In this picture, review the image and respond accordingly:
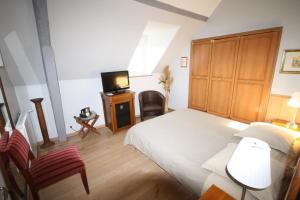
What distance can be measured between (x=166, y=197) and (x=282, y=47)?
3.12 m

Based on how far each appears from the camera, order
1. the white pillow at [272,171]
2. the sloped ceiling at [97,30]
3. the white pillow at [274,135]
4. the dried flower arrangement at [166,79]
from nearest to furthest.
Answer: the white pillow at [272,171] → the white pillow at [274,135] → the sloped ceiling at [97,30] → the dried flower arrangement at [166,79]

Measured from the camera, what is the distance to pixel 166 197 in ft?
5.74

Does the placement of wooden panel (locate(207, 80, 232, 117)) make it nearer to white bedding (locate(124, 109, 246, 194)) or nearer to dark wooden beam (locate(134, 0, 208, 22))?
white bedding (locate(124, 109, 246, 194))

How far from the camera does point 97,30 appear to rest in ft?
8.14

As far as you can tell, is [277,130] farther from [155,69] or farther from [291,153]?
[155,69]

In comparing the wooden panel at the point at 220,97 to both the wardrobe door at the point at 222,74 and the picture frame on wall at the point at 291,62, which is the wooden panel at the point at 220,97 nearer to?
the wardrobe door at the point at 222,74

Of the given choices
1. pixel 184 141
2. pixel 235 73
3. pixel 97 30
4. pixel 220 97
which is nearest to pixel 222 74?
pixel 235 73

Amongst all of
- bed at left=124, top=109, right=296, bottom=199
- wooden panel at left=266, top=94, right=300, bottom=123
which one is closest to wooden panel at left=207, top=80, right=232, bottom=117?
wooden panel at left=266, top=94, right=300, bottom=123

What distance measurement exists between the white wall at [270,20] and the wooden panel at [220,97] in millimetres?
879

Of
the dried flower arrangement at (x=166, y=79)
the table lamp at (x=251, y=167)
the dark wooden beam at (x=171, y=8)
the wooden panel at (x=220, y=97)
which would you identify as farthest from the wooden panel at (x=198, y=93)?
the table lamp at (x=251, y=167)

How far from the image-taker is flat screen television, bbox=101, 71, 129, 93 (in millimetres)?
3240

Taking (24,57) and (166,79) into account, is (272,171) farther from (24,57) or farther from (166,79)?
(166,79)

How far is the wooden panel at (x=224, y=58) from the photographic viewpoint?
3242 millimetres

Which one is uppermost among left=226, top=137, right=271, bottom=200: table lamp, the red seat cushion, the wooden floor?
left=226, top=137, right=271, bottom=200: table lamp
